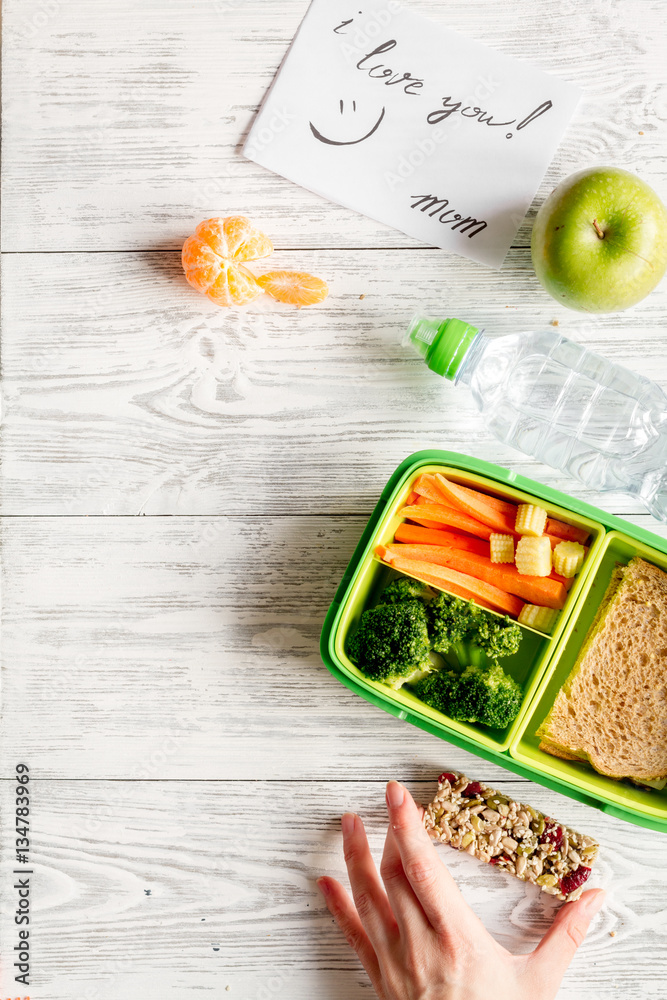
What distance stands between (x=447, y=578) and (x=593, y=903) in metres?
0.62

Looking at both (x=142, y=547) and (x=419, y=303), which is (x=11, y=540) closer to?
(x=142, y=547)

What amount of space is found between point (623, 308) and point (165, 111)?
2.73ft

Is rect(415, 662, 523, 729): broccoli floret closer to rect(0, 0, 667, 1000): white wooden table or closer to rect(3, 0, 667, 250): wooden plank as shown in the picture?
rect(0, 0, 667, 1000): white wooden table

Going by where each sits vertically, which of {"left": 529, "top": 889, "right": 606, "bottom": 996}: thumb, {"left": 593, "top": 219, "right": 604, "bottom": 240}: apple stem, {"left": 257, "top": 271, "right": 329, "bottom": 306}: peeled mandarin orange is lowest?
{"left": 529, "top": 889, "right": 606, "bottom": 996}: thumb

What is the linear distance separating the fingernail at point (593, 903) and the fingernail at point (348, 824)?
1.33 ft

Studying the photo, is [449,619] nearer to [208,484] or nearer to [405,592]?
[405,592]

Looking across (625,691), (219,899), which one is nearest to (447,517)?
(625,691)

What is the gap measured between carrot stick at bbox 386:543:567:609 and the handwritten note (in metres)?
0.50

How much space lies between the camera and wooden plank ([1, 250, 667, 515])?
3.84 ft

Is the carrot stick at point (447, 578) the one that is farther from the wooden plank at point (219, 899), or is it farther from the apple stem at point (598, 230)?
the apple stem at point (598, 230)

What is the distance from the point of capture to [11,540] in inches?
48.4

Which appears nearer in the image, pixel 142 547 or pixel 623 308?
pixel 623 308

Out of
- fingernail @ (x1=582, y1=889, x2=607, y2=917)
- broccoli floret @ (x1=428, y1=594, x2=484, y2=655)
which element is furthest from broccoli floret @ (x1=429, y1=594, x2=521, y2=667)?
fingernail @ (x1=582, y1=889, x2=607, y2=917)

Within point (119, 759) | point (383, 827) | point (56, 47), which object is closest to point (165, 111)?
point (56, 47)
